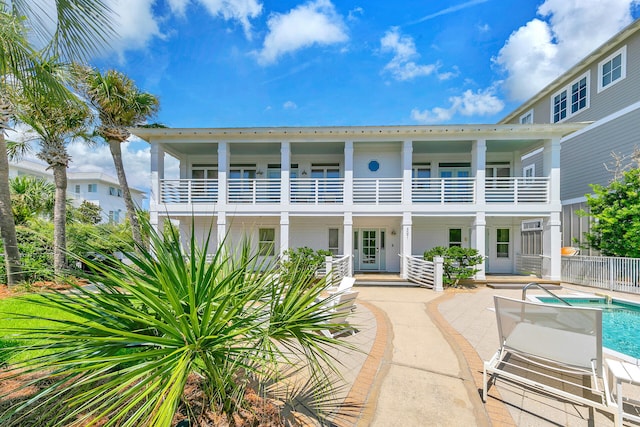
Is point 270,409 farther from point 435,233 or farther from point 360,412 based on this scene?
point 435,233

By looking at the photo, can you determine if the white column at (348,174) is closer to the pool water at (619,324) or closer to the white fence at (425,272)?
the white fence at (425,272)

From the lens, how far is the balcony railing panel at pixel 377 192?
1254cm

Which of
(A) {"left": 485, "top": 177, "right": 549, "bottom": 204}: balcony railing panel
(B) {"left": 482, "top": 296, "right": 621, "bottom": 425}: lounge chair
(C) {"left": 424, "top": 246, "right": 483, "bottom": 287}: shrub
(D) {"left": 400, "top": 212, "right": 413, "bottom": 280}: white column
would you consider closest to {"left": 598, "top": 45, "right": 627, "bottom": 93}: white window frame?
(A) {"left": 485, "top": 177, "right": 549, "bottom": 204}: balcony railing panel

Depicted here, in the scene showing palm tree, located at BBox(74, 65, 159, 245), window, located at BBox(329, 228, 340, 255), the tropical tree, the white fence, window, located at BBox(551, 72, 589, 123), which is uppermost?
window, located at BBox(551, 72, 589, 123)

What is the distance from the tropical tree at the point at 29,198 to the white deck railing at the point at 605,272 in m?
25.7

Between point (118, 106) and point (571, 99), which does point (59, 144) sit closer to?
point (118, 106)

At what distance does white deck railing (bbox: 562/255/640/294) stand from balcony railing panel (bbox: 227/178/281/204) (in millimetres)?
13501

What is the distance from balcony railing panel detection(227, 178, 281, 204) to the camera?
12.8 meters

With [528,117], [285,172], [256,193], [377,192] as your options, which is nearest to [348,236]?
[377,192]

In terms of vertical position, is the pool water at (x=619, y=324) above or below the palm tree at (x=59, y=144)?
below

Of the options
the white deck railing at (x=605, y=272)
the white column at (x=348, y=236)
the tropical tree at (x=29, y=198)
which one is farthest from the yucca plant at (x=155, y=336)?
the tropical tree at (x=29, y=198)

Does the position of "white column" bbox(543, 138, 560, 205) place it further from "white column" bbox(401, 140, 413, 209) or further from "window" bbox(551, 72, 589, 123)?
"window" bbox(551, 72, 589, 123)

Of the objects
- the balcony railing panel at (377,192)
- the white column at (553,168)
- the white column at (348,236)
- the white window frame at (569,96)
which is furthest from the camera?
the white window frame at (569,96)

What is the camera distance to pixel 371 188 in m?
12.8
